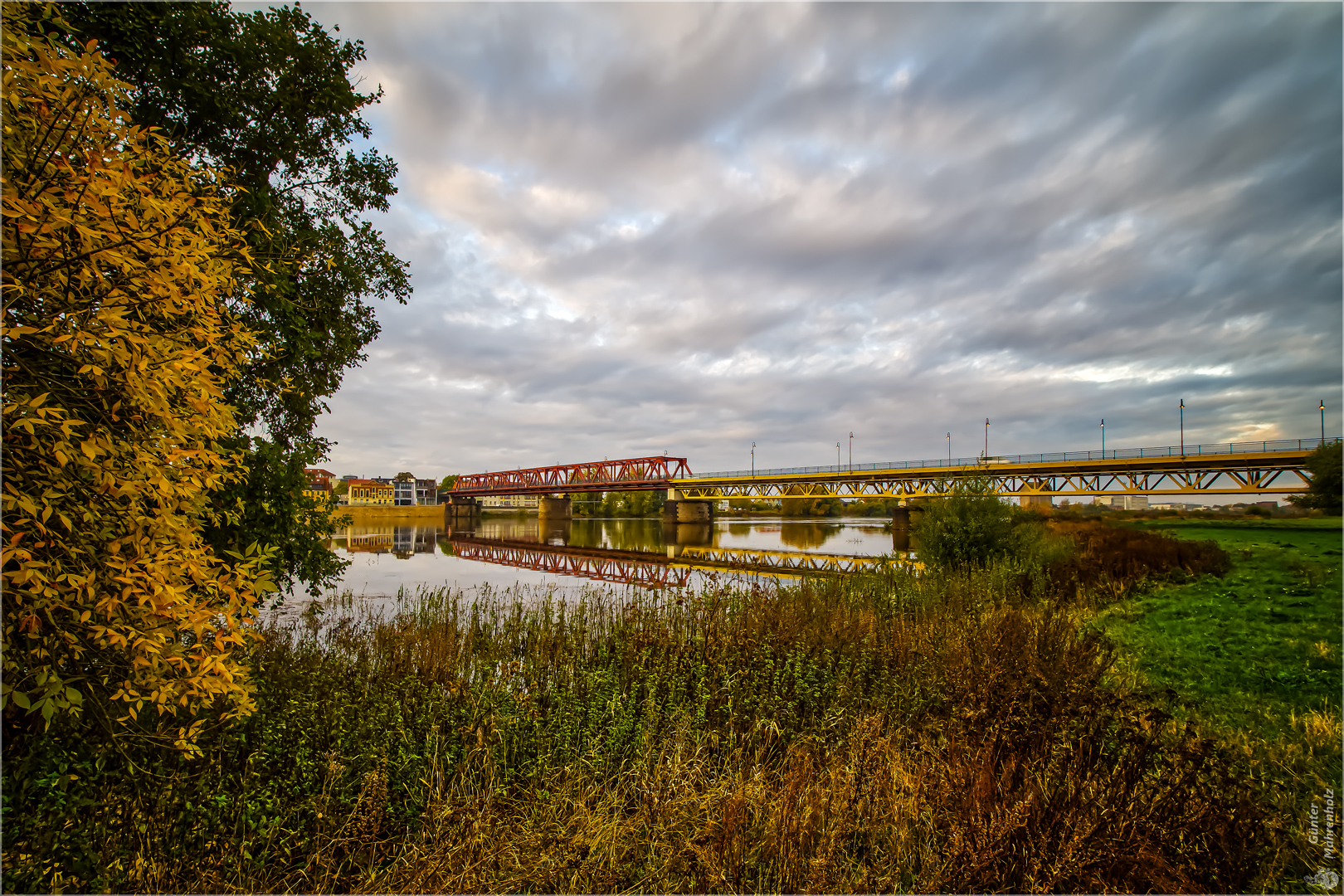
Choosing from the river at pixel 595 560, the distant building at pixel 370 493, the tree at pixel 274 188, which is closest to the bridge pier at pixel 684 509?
the river at pixel 595 560

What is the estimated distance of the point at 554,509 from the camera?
303 ft

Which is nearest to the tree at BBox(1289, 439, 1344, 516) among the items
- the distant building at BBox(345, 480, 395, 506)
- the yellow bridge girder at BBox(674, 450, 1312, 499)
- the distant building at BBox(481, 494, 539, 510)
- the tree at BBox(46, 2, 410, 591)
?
the yellow bridge girder at BBox(674, 450, 1312, 499)

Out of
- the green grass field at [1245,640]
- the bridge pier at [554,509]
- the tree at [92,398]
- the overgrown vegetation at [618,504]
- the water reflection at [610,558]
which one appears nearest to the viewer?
the tree at [92,398]

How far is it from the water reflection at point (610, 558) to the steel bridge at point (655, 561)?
0.17 feet

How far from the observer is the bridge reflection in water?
968 inches

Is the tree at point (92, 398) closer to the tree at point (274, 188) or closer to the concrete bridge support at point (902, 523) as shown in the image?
the tree at point (274, 188)

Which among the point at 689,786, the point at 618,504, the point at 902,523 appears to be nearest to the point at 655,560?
the point at 689,786

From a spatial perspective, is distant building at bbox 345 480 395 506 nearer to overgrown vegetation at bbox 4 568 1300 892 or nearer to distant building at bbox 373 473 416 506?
distant building at bbox 373 473 416 506

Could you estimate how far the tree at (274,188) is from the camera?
7.09 m

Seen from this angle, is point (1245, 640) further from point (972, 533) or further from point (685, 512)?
point (685, 512)

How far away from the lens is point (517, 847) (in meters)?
3.75

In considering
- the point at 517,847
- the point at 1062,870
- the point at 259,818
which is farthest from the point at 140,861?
the point at 1062,870

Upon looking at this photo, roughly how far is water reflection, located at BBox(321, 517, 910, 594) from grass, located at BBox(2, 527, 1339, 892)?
28.9 ft

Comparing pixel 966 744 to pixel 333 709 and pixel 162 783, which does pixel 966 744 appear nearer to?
pixel 333 709
